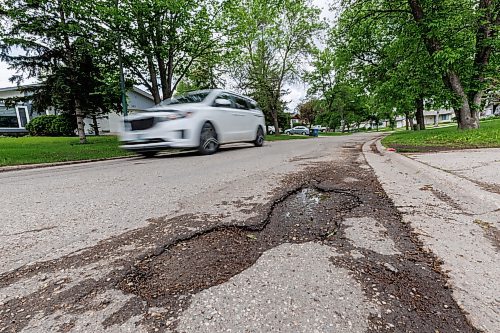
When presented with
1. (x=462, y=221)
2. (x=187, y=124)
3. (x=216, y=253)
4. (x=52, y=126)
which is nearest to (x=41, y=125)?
(x=52, y=126)

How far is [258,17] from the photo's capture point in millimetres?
22203

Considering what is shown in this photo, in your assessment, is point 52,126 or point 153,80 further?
point 52,126

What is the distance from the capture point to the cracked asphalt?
0.90 meters

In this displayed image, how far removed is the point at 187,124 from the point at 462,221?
5295mm

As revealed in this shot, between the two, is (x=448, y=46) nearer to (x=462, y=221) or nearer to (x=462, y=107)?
(x=462, y=107)

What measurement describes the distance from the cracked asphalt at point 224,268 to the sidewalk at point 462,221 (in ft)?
0.15

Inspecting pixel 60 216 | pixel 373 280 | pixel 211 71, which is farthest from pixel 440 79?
pixel 211 71

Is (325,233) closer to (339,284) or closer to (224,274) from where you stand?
(339,284)

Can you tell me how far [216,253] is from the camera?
54.7 inches

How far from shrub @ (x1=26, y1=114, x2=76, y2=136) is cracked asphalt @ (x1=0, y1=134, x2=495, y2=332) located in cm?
2398

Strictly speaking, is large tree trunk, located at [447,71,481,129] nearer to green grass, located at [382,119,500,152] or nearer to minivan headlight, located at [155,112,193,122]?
green grass, located at [382,119,500,152]

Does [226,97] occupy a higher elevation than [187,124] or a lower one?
higher

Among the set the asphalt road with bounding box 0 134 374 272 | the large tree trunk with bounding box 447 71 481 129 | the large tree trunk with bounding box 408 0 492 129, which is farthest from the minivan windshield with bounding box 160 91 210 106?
the large tree trunk with bounding box 447 71 481 129

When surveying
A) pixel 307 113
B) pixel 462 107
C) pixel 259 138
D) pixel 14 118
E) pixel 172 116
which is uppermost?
pixel 307 113
